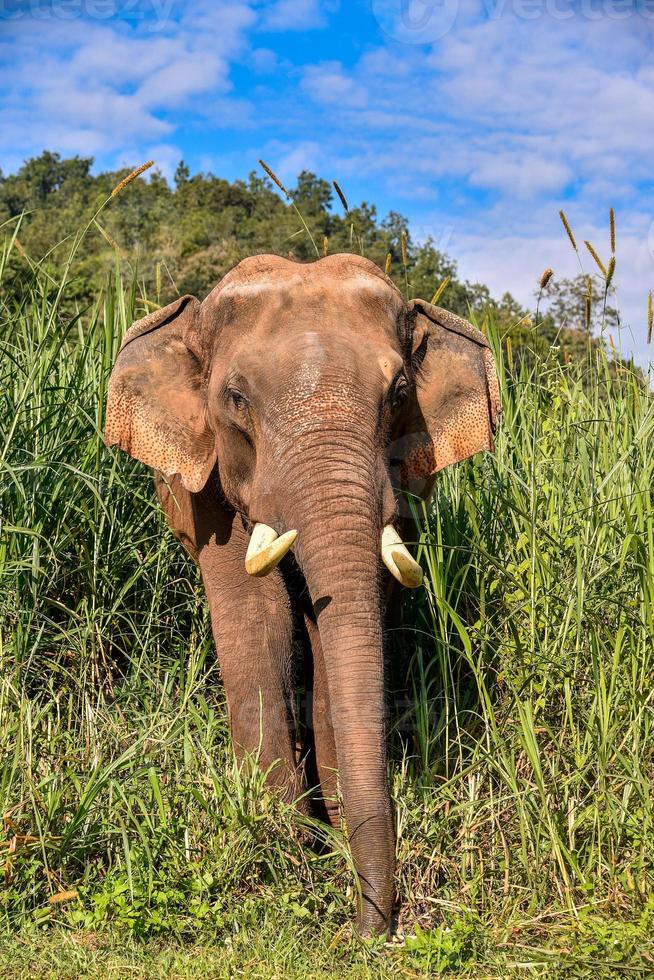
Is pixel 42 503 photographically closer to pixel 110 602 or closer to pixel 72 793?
pixel 110 602

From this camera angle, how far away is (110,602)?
5879 millimetres

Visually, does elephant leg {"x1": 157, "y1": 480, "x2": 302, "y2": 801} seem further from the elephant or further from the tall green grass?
the tall green grass

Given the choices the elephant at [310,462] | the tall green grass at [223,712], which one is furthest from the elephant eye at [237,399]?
the tall green grass at [223,712]

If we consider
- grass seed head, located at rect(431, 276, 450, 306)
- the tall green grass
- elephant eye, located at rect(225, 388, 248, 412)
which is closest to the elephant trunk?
the tall green grass

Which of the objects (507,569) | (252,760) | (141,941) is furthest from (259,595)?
(141,941)

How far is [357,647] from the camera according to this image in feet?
13.0

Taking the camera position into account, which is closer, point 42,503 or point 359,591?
point 359,591

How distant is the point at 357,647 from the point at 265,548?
57 cm

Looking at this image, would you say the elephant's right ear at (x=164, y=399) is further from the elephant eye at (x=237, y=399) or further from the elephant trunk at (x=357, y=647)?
the elephant trunk at (x=357, y=647)

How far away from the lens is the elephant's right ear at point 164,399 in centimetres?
508

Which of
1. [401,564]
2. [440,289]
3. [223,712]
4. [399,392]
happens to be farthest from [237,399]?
[440,289]

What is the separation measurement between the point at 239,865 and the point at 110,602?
2.07m

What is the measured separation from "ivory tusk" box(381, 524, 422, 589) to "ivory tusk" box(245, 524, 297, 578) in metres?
0.36

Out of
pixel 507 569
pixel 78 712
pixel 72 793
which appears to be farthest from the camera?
pixel 78 712
